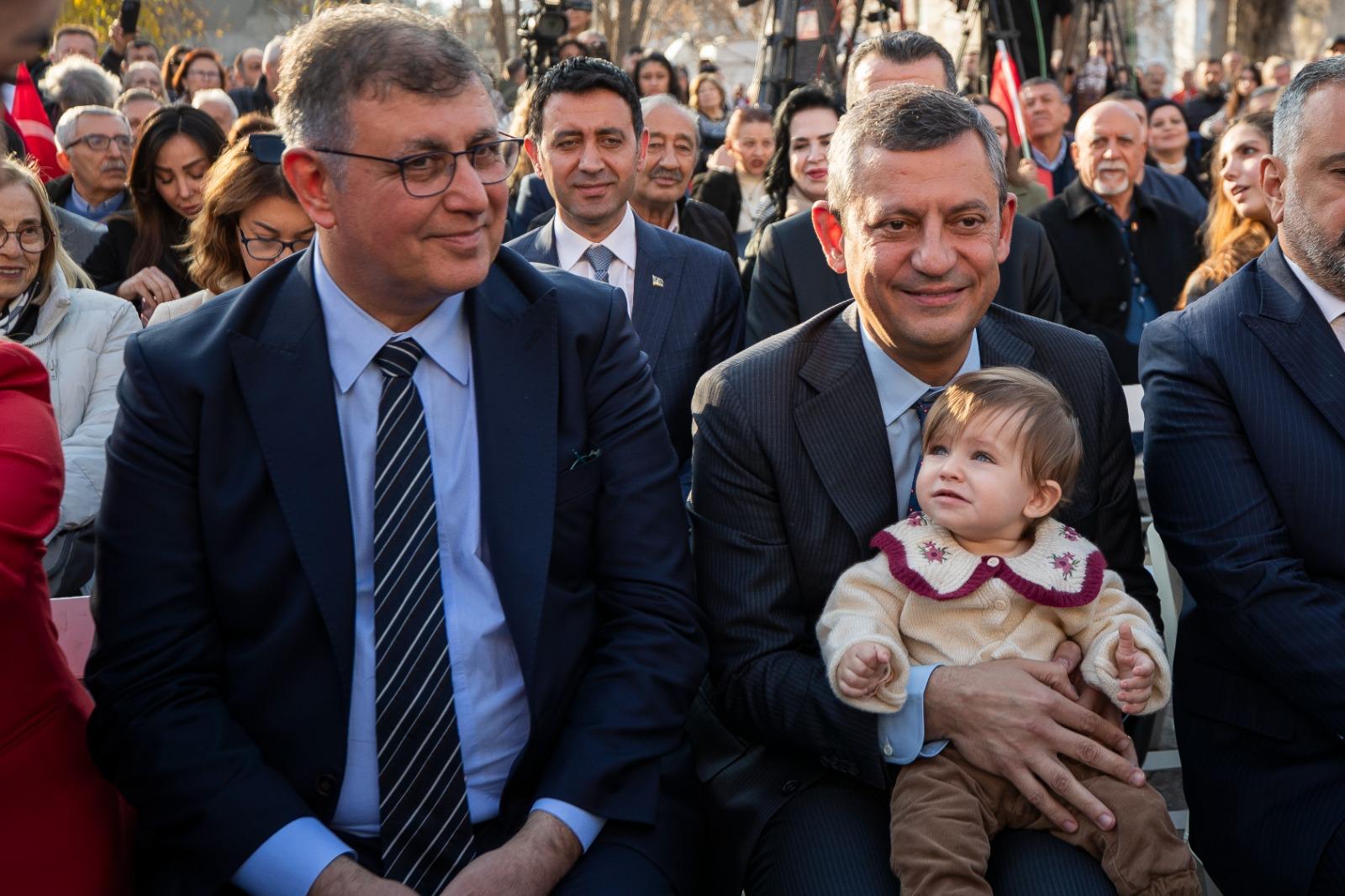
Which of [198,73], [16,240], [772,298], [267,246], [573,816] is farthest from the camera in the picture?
[198,73]

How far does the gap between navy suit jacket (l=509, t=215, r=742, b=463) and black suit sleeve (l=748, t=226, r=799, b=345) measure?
6 centimetres

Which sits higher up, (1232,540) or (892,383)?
(892,383)

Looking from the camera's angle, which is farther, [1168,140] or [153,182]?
[1168,140]

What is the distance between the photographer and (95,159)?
6.80 metres

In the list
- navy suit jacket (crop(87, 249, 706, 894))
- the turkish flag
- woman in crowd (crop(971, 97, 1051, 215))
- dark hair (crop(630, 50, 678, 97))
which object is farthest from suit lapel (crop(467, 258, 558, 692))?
dark hair (crop(630, 50, 678, 97))

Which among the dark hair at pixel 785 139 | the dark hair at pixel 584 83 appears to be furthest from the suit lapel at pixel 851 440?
the dark hair at pixel 785 139

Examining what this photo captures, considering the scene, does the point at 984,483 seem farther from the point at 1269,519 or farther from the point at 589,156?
the point at 589,156

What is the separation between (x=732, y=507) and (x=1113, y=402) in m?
0.83

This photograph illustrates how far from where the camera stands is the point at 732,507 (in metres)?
2.77

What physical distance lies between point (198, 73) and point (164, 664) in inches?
362

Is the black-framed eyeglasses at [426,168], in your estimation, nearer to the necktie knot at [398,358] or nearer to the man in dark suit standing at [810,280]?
the necktie knot at [398,358]

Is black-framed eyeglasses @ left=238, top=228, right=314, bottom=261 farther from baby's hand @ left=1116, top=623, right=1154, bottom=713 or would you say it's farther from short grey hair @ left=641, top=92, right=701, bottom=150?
short grey hair @ left=641, top=92, right=701, bottom=150

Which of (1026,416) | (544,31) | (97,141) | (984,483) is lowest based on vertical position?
(984,483)

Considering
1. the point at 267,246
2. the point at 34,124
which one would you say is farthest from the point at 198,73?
the point at 267,246
